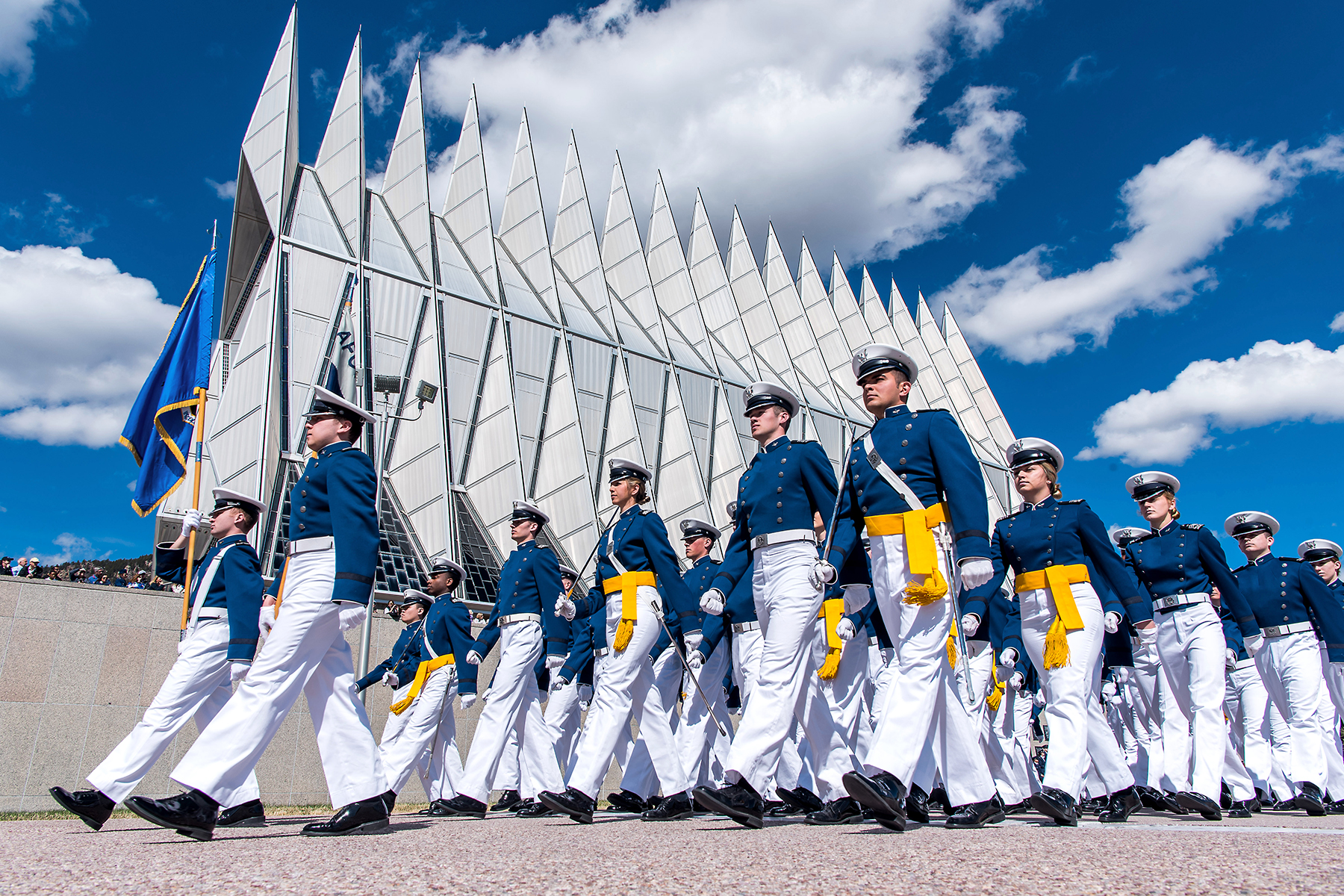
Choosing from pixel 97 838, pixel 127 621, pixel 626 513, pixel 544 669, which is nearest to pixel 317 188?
pixel 127 621

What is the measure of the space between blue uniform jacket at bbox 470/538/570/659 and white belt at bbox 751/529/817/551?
8.99ft

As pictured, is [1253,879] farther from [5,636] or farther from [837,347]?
[837,347]

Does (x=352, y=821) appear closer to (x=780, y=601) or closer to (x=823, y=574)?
(x=780, y=601)

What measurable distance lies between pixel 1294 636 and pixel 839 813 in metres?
4.68

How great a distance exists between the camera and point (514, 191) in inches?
1074

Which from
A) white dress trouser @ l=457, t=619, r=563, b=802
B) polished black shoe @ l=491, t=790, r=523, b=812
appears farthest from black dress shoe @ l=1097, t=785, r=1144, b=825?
polished black shoe @ l=491, t=790, r=523, b=812

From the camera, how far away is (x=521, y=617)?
692 cm

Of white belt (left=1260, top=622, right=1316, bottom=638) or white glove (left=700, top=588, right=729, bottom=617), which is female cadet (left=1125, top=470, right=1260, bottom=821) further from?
white glove (left=700, top=588, right=729, bottom=617)

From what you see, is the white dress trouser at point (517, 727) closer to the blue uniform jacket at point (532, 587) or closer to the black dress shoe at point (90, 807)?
the blue uniform jacket at point (532, 587)

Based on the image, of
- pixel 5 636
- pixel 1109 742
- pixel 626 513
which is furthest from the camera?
pixel 5 636

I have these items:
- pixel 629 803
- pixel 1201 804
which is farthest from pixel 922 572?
pixel 629 803

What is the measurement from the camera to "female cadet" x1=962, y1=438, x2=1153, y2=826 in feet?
15.1

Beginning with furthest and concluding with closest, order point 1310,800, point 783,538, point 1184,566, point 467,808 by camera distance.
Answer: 1. point 1310,800
2. point 467,808
3. point 1184,566
4. point 783,538

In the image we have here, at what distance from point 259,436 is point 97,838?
49.1ft
